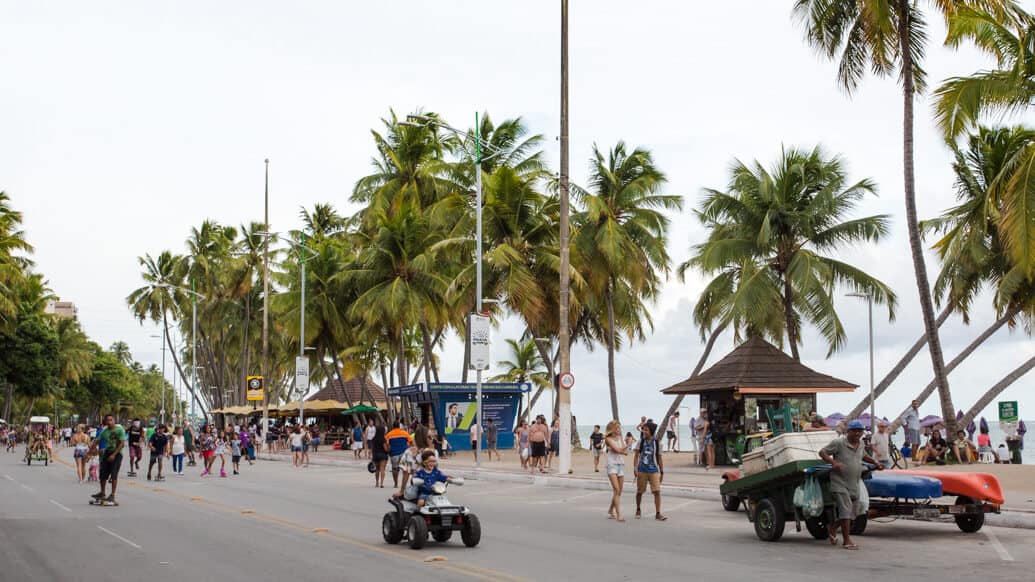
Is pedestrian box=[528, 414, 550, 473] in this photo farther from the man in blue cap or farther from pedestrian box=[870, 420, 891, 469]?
the man in blue cap

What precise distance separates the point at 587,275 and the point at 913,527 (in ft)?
106

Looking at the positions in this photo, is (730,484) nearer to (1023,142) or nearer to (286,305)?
(1023,142)

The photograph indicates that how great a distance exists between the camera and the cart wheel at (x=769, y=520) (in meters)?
14.1

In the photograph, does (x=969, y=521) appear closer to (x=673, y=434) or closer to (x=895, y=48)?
(x=895, y=48)

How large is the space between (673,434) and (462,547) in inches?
1451

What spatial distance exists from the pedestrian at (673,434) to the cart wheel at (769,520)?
33012mm

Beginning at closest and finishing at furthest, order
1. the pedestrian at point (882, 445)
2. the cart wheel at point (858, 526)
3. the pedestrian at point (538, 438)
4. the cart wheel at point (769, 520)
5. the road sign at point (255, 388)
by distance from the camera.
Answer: the cart wheel at point (769, 520)
the cart wheel at point (858, 526)
the pedestrian at point (882, 445)
the pedestrian at point (538, 438)
the road sign at point (255, 388)

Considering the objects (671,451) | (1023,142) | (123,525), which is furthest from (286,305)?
(123,525)

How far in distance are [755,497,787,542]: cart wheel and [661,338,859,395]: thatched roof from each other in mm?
15801

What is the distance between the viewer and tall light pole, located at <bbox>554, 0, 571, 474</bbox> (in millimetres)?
28281

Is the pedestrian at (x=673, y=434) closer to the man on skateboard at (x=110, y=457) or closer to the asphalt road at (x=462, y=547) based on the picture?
the asphalt road at (x=462, y=547)

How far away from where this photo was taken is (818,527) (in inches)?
566

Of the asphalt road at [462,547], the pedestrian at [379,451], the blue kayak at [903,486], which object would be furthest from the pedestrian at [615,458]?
the pedestrian at [379,451]

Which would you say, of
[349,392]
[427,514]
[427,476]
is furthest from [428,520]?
[349,392]
